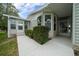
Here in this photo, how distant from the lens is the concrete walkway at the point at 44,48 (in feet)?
10.1

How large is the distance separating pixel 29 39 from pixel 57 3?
44.1 inches

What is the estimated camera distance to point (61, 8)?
129 inches

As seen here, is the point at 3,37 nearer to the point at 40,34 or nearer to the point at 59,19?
the point at 40,34

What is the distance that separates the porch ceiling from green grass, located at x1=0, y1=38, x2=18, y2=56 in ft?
3.98

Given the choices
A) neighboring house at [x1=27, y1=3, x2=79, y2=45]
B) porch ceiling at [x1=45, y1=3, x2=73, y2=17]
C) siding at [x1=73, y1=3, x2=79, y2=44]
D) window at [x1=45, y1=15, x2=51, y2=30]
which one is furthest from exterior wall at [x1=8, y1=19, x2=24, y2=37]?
siding at [x1=73, y1=3, x2=79, y2=44]

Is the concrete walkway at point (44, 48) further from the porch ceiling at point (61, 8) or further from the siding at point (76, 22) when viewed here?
the porch ceiling at point (61, 8)

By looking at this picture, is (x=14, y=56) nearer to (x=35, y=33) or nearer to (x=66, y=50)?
(x=35, y=33)

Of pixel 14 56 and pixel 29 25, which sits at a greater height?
pixel 29 25

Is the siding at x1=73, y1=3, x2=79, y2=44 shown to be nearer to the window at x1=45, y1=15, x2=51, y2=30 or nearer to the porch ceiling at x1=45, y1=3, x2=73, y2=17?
the porch ceiling at x1=45, y1=3, x2=73, y2=17

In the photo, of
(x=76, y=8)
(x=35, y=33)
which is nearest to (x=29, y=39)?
(x=35, y=33)

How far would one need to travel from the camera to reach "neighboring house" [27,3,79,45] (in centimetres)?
311

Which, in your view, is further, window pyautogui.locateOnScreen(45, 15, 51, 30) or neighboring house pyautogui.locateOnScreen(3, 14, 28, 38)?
window pyautogui.locateOnScreen(45, 15, 51, 30)

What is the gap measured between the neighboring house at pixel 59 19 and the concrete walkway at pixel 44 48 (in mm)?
188

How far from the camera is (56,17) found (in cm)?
329
